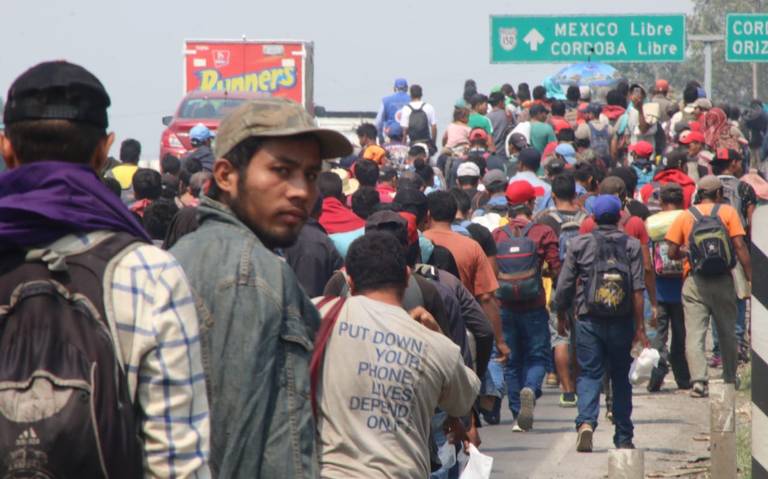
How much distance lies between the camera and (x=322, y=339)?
5098 mm

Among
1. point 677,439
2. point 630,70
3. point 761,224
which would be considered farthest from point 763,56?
point 630,70

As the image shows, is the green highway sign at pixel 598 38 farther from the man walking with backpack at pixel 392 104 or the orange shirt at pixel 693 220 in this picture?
the orange shirt at pixel 693 220

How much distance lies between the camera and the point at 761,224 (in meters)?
7.29

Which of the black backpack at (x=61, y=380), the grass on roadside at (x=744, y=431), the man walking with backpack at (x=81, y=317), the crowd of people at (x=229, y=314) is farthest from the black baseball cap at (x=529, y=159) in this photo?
the black backpack at (x=61, y=380)

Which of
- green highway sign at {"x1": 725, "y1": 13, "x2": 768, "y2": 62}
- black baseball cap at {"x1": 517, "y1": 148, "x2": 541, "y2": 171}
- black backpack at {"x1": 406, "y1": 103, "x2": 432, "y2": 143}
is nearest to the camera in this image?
black baseball cap at {"x1": 517, "y1": 148, "x2": 541, "y2": 171}

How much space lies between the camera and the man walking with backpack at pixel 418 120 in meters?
25.6

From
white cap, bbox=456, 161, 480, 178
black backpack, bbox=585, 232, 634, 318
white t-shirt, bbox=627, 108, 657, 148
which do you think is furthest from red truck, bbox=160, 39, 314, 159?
black backpack, bbox=585, 232, 634, 318

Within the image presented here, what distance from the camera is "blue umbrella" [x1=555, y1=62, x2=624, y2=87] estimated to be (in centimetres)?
3619

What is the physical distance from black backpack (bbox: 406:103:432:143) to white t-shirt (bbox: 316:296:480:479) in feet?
66.0

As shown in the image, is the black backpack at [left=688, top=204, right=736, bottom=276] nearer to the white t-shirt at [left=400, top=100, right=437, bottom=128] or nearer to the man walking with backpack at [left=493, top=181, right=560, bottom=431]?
the man walking with backpack at [left=493, top=181, right=560, bottom=431]

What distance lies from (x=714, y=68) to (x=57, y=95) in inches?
3953

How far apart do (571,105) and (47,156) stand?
26.4 meters

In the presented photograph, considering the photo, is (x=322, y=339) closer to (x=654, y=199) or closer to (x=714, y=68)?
(x=654, y=199)

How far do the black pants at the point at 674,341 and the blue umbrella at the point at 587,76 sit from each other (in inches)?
826
